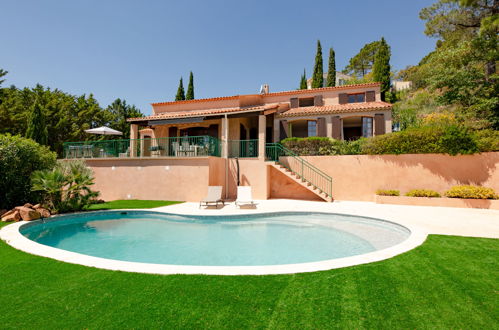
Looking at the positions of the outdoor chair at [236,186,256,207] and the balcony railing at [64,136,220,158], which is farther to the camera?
the balcony railing at [64,136,220,158]

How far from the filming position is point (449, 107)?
21297 millimetres

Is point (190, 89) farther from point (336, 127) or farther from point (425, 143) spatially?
point (425, 143)

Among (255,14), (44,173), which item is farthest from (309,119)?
(44,173)

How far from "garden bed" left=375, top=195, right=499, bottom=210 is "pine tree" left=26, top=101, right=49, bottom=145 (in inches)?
1188

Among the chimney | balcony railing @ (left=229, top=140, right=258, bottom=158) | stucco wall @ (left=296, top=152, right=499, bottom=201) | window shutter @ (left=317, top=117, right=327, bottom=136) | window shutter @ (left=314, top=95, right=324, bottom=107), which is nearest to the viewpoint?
stucco wall @ (left=296, top=152, right=499, bottom=201)

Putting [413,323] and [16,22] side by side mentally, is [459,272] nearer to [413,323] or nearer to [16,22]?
[413,323]

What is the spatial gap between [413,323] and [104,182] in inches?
693

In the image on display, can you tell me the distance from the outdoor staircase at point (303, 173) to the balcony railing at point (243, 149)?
1.08 m

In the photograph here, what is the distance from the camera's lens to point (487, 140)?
472 inches

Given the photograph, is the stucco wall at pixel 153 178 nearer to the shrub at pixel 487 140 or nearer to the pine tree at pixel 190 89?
the shrub at pixel 487 140

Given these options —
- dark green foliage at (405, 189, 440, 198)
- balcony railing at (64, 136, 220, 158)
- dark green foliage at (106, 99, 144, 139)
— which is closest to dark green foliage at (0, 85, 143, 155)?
dark green foliage at (106, 99, 144, 139)

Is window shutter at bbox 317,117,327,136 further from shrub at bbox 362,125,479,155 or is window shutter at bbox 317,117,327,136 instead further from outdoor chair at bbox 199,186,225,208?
outdoor chair at bbox 199,186,225,208

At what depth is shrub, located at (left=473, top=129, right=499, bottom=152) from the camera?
1188cm

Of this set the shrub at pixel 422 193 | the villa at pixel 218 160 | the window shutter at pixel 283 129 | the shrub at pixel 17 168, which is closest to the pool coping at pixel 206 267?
the shrub at pixel 17 168
